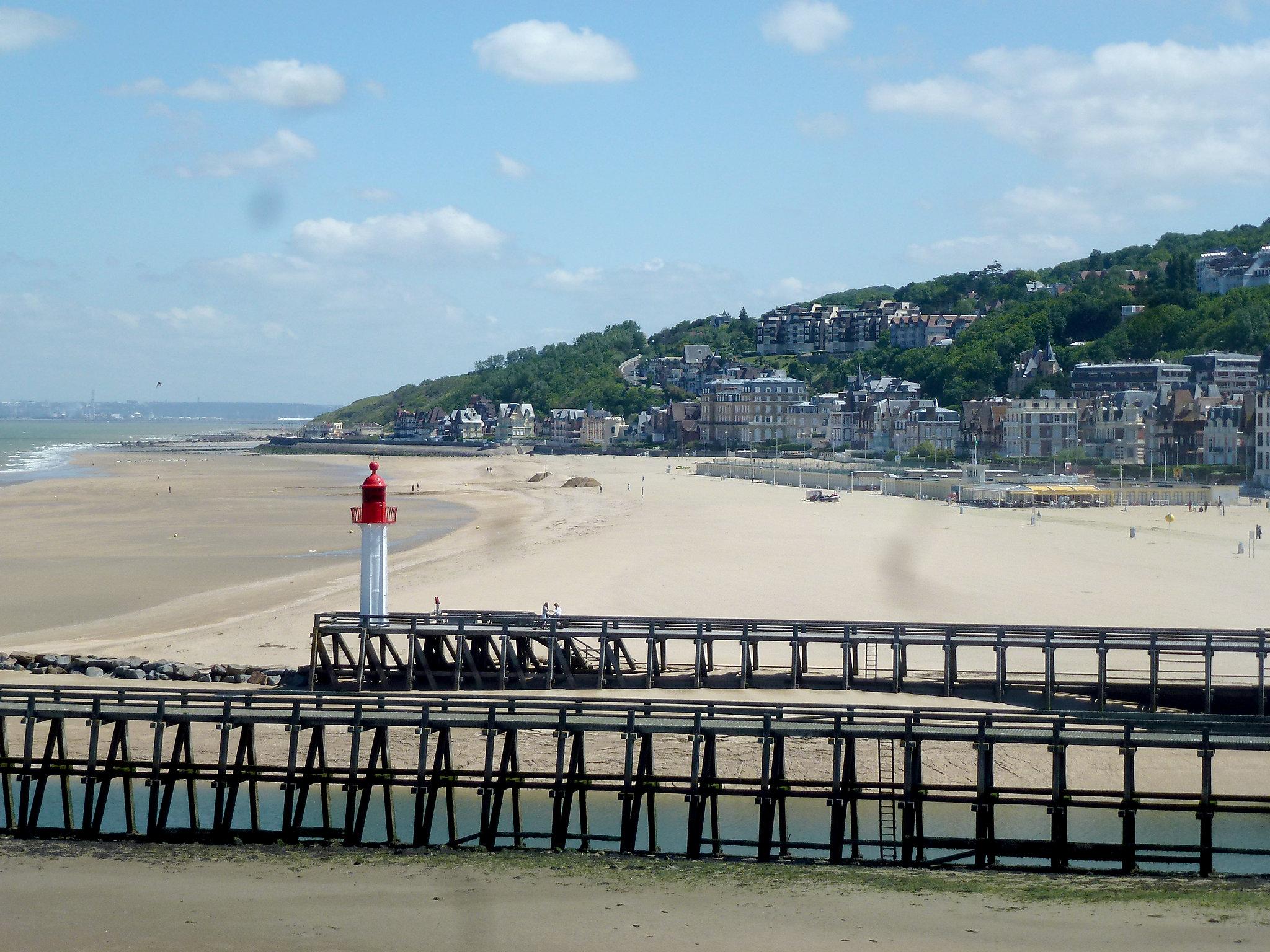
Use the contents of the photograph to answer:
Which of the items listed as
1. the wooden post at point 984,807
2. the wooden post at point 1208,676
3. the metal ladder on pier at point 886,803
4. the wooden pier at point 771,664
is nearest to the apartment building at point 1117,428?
the wooden pier at point 771,664

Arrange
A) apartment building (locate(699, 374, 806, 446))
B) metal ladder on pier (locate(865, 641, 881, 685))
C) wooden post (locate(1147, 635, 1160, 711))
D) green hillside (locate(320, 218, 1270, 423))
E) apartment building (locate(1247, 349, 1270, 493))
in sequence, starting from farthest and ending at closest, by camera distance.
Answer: apartment building (locate(699, 374, 806, 446)) < green hillside (locate(320, 218, 1270, 423)) < apartment building (locate(1247, 349, 1270, 493)) < metal ladder on pier (locate(865, 641, 881, 685)) < wooden post (locate(1147, 635, 1160, 711))

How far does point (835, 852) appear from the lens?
13.3m

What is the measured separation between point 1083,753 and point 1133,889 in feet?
17.5

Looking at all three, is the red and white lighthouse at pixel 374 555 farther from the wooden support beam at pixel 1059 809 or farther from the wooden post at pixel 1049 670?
the wooden support beam at pixel 1059 809

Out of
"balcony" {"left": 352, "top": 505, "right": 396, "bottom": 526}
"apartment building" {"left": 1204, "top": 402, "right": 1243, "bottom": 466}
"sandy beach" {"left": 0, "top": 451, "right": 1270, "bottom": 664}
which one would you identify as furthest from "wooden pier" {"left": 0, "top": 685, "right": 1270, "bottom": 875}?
"apartment building" {"left": 1204, "top": 402, "right": 1243, "bottom": 466}

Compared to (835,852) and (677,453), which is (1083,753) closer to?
(835,852)

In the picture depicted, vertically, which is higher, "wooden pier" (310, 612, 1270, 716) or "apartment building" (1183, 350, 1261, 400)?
"apartment building" (1183, 350, 1261, 400)

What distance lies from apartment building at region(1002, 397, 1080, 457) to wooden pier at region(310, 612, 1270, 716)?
79238 mm

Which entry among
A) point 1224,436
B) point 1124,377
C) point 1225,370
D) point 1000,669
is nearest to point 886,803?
point 1000,669

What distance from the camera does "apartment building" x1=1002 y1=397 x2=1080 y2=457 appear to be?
97.9 m

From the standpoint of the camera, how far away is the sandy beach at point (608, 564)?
28.5 meters

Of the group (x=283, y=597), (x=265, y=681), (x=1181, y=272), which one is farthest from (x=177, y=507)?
(x=1181, y=272)

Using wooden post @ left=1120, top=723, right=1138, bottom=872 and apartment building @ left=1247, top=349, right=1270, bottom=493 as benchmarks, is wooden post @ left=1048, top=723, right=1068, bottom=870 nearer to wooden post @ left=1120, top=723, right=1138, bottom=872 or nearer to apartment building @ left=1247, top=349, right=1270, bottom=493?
wooden post @ left=1120, top=723, right=1138, bottom=872

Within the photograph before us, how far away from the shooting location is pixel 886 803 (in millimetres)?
16062
